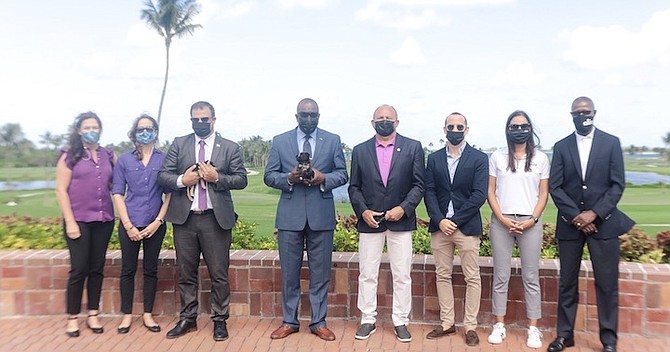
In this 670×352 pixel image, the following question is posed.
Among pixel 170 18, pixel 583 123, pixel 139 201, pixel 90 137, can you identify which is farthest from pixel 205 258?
pixel 170 18

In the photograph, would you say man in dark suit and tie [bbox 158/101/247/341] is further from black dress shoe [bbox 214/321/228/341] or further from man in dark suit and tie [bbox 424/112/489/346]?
man in dark suit and tie [bbox 424/112/489/346]

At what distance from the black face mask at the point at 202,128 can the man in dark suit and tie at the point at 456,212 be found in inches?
72.7

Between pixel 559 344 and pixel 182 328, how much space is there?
3.05m

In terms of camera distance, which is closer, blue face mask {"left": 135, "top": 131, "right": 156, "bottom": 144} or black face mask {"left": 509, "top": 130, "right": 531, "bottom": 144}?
black face mask {"left": 509, "top": 130, "right": 531, "bottom": 144}

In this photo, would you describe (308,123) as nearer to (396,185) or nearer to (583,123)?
(396,185)

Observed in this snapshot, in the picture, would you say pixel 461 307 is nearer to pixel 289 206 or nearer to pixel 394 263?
pixel 394 263

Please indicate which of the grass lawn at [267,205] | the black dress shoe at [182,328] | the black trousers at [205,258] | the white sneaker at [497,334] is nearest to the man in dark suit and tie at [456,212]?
the white sneaker at [497,334]

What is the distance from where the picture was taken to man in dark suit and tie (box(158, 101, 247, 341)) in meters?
5.02

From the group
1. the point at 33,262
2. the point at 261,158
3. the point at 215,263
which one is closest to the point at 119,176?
the point at 215,263

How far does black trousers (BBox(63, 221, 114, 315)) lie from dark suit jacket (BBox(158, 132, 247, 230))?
59 cm

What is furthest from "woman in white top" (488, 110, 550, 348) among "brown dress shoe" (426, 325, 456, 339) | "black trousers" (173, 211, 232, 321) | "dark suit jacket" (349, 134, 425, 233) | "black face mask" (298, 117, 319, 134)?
"black trousers" (173, 211, 232, 321)

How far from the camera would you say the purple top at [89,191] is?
196 inches

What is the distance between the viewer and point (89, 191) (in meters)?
5.00

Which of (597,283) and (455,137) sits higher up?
(455,137)
